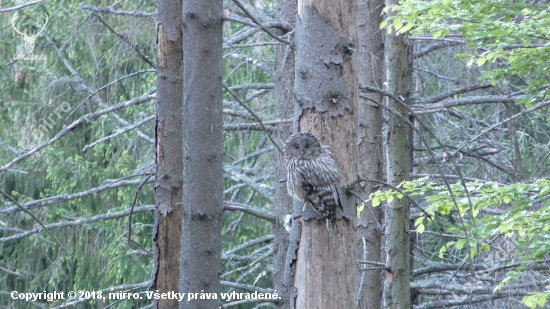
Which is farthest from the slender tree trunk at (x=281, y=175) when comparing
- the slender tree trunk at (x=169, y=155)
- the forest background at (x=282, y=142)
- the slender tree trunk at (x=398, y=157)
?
the slender tree trunk at (x=169, y=155)

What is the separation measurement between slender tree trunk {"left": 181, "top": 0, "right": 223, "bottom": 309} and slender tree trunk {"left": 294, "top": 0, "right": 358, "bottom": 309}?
60 centimetres

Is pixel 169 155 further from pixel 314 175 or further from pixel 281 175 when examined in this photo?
pixel 281 175

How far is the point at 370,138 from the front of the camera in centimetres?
746

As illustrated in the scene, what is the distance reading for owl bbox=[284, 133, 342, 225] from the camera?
3812 millimetres

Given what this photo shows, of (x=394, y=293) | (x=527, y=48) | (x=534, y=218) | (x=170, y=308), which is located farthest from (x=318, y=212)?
(x=527, y=48)

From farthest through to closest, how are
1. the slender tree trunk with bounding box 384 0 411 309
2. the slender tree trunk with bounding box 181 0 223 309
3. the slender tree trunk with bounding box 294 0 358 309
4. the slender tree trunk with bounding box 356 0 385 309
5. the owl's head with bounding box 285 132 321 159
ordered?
the slender tree trunk with bounding box 356 0 385 309 → the slender tree trunk with bounding box 384 0 411 309 → the owl's head with bounding box 285 132 321 159 → the slender tree trunk with bounding box 294 0 358 309 → the slender tree trunk with bounding box 181 0 223 309

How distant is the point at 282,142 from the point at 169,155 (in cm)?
188

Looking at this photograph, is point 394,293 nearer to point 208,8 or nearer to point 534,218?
point 534,218

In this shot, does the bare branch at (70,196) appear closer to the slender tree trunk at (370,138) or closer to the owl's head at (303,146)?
the slender tree trunk at (370,138)

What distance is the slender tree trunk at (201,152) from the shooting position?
138 inches

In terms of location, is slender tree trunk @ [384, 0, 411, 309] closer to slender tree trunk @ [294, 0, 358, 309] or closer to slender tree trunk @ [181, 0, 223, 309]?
slender tree trunk @ [294, 0, 358, 309]

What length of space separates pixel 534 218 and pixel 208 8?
381 centimetres

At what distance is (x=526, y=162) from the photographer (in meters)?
10.4

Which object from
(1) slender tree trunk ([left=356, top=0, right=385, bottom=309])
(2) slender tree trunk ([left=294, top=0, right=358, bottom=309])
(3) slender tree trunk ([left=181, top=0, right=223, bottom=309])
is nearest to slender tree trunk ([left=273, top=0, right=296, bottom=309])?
(1) slender tree trunk ([left=356, top=0, right=385, bottom=309])
